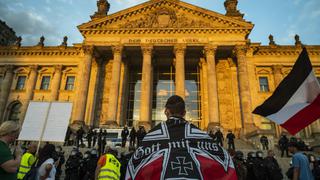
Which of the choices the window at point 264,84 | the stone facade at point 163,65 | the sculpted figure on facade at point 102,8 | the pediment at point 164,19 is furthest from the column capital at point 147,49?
the window at point 264,84

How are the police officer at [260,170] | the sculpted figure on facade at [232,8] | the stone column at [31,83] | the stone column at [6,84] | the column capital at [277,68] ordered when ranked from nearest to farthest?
the police officer at [260,170], the sculpted figure on facade at [232,8], the column capital at [277,68], the stone column at [31,83], the stone column at [6,84]

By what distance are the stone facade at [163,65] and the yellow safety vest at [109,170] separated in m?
19.6

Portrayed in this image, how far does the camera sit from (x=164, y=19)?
3058cm

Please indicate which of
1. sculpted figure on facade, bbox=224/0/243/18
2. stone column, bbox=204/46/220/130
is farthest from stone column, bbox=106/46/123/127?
sculpted figure on facade, bbox=224/0/243/18

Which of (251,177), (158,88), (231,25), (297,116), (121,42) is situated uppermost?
(231,25)

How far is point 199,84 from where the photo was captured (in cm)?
3291

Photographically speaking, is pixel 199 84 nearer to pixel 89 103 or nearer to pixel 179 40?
pixel 179 40

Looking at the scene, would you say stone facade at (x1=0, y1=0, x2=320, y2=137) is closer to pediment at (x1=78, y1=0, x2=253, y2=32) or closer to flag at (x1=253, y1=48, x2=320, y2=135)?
pediment at (x1=78, y1=0, x2=253, y2=32)

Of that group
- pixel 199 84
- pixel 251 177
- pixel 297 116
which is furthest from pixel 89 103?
pixel 297 116

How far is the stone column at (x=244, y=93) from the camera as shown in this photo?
85.7ft

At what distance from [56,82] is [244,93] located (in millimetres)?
22993

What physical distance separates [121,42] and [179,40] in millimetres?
6499

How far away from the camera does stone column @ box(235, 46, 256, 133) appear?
85.7ft

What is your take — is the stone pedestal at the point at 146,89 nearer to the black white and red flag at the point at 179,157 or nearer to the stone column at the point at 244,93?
the stone column at the point at 244,93
